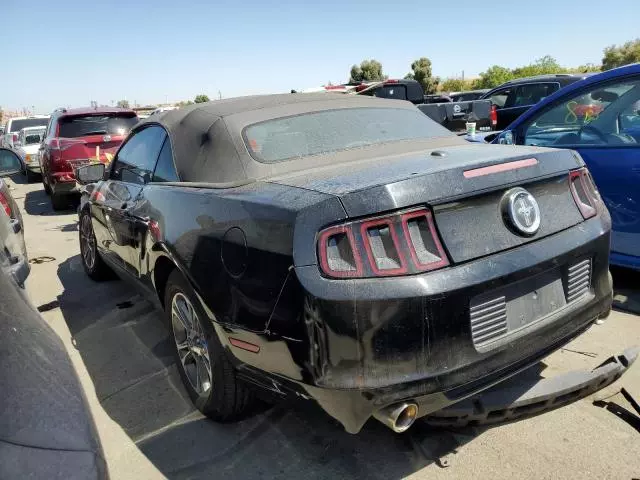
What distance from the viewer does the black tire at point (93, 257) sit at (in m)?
5.11

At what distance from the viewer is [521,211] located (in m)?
2.15

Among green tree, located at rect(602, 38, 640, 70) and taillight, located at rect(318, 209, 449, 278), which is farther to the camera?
green tree, located at rect(602, 38, 640, 70)

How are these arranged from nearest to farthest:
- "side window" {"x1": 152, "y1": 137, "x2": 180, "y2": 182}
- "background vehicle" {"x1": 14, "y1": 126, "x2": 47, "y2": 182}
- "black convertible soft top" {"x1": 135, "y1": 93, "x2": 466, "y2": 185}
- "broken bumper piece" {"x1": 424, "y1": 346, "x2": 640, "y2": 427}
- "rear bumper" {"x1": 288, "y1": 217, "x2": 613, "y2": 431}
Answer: "rear bumper" {"x1": 288, "y1": 217, "x2": 613, "y2": 431}, "broken bumper piece" {"x1": 424, "y1": 346, "x2": 640, "y2": 427}, "black convertible soft top" {"x1": 135, "y1": 93, "x2": 466, "y2": 185}, "side window" {"x1": 152, "y1": 137, "x2": 180, "y2": 182}, "background vehicle" {"x1": 14, "y1": 126, "x2": 47, "y2": 182}

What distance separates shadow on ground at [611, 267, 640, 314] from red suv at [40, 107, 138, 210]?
759 centimetres

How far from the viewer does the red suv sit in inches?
354

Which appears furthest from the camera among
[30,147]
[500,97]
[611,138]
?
[30,147]

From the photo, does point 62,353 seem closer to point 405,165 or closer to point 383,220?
point 383,220

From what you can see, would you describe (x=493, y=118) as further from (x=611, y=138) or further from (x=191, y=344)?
(x=191, y=344)

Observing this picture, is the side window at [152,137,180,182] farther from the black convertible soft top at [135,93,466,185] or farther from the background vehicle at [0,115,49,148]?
the background vehicle at [0,115,49,148]

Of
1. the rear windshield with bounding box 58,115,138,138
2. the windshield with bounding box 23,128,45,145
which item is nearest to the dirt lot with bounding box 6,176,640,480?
the rear windshield with bounding box 58,115,138,138

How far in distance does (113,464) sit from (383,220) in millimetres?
1763

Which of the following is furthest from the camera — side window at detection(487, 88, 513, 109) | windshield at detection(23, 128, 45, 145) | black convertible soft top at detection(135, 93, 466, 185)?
windshield at detection(23, 128, 45, 145)

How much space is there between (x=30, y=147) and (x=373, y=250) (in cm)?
1530

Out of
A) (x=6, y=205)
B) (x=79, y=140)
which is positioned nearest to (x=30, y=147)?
(x=79, y=140)
